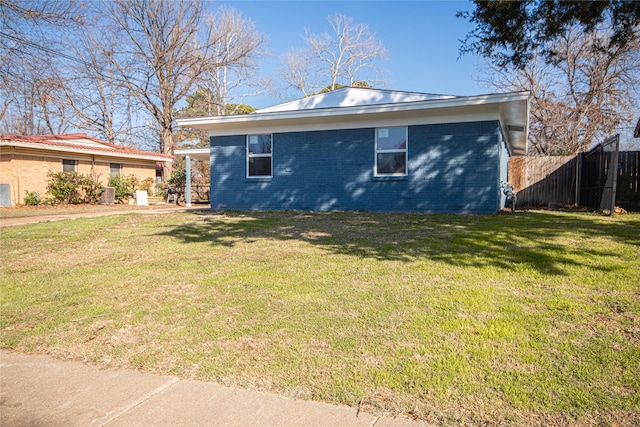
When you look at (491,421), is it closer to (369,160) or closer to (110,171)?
(369,160)

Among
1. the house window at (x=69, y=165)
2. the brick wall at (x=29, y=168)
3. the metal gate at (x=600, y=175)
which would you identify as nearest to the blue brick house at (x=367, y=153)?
the metal gate at (x=600, y=175)

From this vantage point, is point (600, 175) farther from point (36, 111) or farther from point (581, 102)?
point (36, 111)

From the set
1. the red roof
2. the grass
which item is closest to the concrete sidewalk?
the grass

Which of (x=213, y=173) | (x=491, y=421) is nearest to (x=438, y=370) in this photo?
(x=491, y=421)

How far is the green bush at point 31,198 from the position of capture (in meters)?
17.8

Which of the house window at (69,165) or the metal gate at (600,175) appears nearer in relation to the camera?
the metal gate at (600,175)

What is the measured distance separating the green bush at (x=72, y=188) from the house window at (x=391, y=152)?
49.3ft

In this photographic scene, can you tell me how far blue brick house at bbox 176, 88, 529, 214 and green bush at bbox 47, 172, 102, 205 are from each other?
897 centimetres

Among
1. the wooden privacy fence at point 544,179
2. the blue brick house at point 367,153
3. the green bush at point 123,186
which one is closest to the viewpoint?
the blue brick house at point 367,153

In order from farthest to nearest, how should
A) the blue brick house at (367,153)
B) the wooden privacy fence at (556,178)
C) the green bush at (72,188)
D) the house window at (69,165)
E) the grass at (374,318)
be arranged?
the house window at (69,165) → the green bush at (72,188) → the wooden privacy fence at (556,178) → the blue brick house at (367,153) → the grass at (374,318)

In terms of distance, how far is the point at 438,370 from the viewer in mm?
2504

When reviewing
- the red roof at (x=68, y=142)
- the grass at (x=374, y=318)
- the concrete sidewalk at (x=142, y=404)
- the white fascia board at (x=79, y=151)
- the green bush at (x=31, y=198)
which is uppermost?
Result: the red roof at (x=68, y=142)

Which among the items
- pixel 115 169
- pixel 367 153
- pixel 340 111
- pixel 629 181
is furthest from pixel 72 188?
pixel 629 181

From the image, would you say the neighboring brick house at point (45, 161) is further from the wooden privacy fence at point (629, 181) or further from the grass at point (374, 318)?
the wooden privacy fence at point (629, 181)
